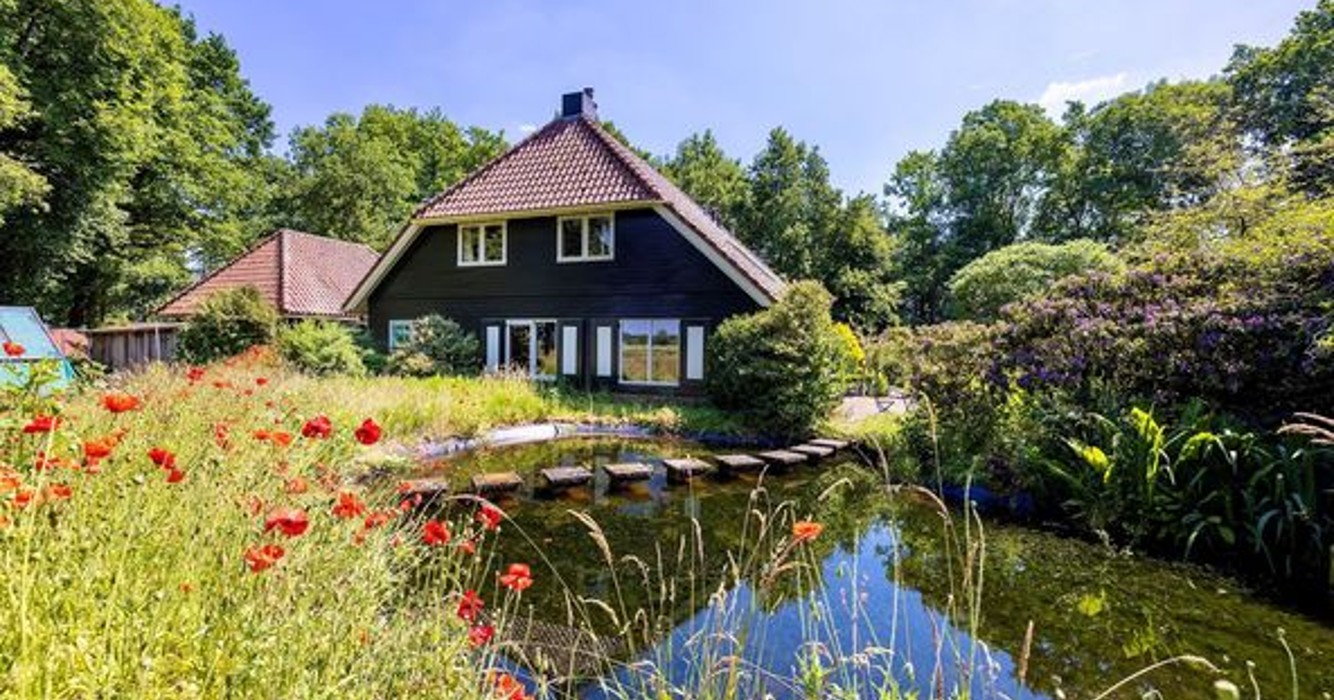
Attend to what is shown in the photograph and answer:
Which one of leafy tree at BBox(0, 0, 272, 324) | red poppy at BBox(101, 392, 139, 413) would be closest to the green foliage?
red poppy at BBox(101, 392, 139, 413)

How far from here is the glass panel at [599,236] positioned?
15.7 metres

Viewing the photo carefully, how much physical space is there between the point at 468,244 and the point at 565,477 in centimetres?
1108

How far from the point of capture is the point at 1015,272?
22609 millimetres

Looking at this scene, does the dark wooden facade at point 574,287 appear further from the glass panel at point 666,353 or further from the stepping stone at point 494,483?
the stepping stone at point 494,483

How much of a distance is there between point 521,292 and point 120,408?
48.2 feet

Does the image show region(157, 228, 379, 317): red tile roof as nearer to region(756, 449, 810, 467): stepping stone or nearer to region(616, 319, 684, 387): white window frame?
region(616, 319, 684, 387): white window frame

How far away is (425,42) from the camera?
16078mm

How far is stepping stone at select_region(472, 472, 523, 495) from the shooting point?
7113 mm

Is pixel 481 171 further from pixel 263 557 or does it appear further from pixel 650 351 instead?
pixel 263 557

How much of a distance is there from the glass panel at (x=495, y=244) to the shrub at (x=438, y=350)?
1976 mm

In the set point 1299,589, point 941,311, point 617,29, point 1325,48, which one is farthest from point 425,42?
point 1325,48

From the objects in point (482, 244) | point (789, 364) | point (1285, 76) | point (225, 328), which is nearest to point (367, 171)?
point (482, 244)

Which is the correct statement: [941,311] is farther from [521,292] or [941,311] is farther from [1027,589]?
[1027,589]

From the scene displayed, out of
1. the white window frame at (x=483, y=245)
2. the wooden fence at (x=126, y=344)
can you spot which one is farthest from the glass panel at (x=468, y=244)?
the wooden fence at (x=126, y=344)
